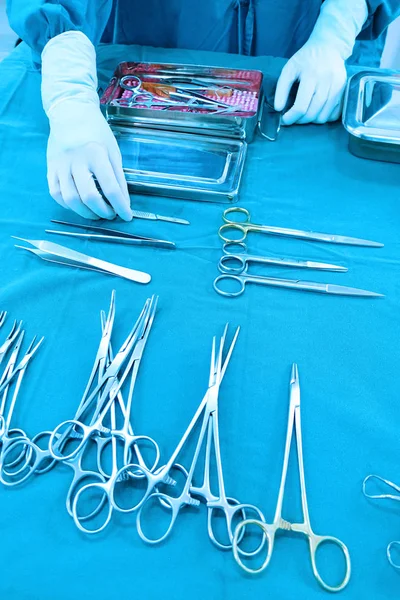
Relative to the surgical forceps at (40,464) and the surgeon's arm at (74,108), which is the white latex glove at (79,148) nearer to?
the surgeon's arm at (74,108)

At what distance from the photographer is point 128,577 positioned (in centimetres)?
56

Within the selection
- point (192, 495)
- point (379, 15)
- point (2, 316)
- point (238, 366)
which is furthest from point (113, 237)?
point (379, 15)

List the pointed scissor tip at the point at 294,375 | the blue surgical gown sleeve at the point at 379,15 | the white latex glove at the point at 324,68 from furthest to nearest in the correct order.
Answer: the blue surgical gown sleeve at the point at 379,15, the white latex glove at the point at 324,68, the pointed scissor tip at the point at 294,375

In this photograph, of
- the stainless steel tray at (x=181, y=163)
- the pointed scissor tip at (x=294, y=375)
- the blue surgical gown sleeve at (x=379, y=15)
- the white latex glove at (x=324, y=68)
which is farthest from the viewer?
the blue surgical gown sleeve at (x=379, y=15)

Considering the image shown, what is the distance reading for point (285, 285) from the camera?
2.75ft

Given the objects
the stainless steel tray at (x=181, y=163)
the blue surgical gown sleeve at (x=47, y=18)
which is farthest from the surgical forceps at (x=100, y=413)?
the blue surgical gown sleeve at (x=47, y=18)

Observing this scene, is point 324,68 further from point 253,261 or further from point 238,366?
point 238,366

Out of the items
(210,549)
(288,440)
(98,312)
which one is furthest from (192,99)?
(210,549)

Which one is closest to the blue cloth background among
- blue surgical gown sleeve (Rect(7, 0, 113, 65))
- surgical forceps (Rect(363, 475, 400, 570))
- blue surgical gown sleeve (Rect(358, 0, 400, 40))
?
surgical forceps (Rect(363, 475, 400, 570))

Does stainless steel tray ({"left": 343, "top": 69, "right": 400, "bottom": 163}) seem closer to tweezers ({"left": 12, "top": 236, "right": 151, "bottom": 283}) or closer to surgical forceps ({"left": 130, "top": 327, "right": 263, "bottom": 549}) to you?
tweezers ({"left": 12, "top": 236, "right": 151, "bottom": 283})

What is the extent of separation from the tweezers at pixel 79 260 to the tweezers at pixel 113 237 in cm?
5

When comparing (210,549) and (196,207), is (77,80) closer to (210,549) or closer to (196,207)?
(196,207)

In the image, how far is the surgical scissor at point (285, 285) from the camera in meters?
0.83

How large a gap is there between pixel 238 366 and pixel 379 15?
3.62 feet
